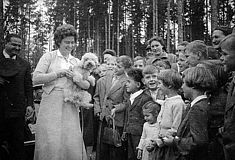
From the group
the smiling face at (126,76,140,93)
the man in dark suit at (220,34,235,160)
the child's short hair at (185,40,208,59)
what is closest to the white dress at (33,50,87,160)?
the smiling face at (126,76,140,93)

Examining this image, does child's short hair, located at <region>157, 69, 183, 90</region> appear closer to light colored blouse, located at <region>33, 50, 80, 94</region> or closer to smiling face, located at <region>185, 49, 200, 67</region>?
smiling face, located at <region>185, 49, 200, 67</region>

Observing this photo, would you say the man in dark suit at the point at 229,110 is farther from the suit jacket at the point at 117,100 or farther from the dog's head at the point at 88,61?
the suit jacket at the point at 117,100

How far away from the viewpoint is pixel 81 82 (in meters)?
4.72

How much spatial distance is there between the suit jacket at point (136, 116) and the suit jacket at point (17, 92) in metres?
1.83

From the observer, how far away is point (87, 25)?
4359 cm

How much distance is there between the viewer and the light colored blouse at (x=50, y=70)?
14.9ft

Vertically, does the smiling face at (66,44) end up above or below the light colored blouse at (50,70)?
above

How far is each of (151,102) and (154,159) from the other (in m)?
0.94

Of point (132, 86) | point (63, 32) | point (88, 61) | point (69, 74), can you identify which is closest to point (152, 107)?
point (132, 86)

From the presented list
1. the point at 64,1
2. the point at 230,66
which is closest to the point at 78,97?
the point at 230,66

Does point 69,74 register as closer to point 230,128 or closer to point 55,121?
point 55,121

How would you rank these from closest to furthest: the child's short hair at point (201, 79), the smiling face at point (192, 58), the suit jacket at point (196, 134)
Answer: the suit jacket at point (196, 134) → the child's short hair at point (201, 79) → the smiling face at point (192, 58)

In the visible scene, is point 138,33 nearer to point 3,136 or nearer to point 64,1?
point 64,1

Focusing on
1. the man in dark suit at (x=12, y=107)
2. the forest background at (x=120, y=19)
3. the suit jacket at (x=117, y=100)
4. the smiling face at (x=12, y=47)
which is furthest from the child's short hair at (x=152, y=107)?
the forest background at (x=120, y=19)
